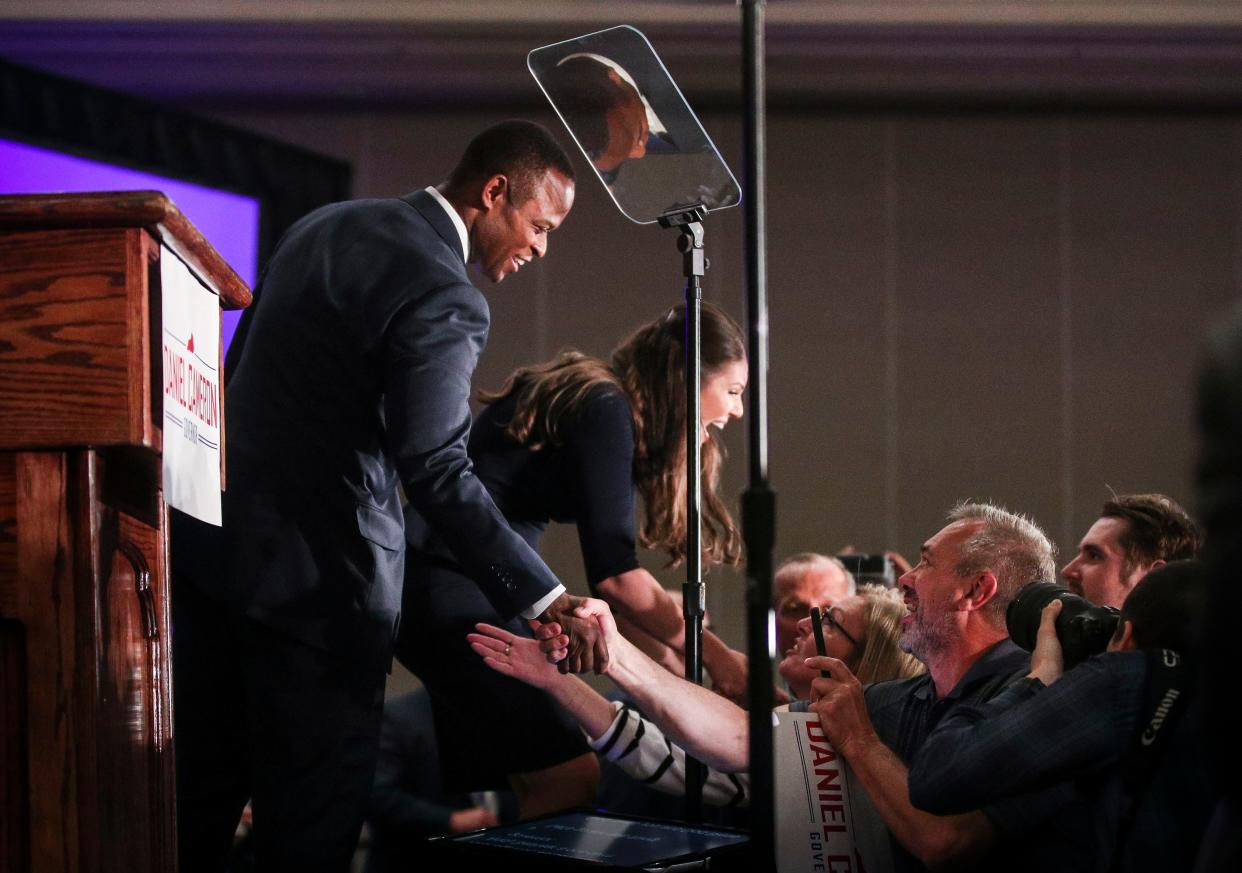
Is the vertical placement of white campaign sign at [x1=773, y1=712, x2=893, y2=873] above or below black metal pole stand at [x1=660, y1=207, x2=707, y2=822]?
below

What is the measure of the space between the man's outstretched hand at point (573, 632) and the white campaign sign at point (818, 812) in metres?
0.27

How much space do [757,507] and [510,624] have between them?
999mm

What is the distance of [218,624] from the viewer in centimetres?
187

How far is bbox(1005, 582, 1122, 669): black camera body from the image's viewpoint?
1.71 m

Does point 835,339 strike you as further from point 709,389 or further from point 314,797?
point 314,797

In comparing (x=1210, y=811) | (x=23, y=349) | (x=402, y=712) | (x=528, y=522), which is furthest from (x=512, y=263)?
(x=402, y=712)

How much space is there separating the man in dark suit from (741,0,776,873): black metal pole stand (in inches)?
25.1

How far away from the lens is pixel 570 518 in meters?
2.57

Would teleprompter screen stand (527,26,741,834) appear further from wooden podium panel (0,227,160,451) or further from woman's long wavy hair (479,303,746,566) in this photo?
wooden podium panel (0,227,160,451)

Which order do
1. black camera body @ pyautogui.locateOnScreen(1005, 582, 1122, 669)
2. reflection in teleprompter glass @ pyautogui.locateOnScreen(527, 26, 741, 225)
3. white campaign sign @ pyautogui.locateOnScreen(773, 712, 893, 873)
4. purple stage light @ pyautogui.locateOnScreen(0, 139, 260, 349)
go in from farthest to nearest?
purple stage light @ pyautogui.locateOnScreen(0, 139, 260, 349)
reflection in teleprompter glass @ pyautogui.locateOnScreen(527, 26, 741, 225)
white campaign sign @ pyautogui.locateOnScreen(773, 712, 893, 873)
black camera body @ pyautogui.locateOnScreen(1005, 582, 1122, 669)

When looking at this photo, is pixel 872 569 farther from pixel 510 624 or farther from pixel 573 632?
pixel 573 632

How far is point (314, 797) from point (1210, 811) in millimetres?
1062

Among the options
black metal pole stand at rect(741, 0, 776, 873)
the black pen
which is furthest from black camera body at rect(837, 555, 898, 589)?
black metal pole stand at rect(741, 0, 776, 873)

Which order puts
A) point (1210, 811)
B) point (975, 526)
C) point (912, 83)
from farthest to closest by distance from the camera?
point (912, 83)
point (975, 526)
point (1210, 811)
